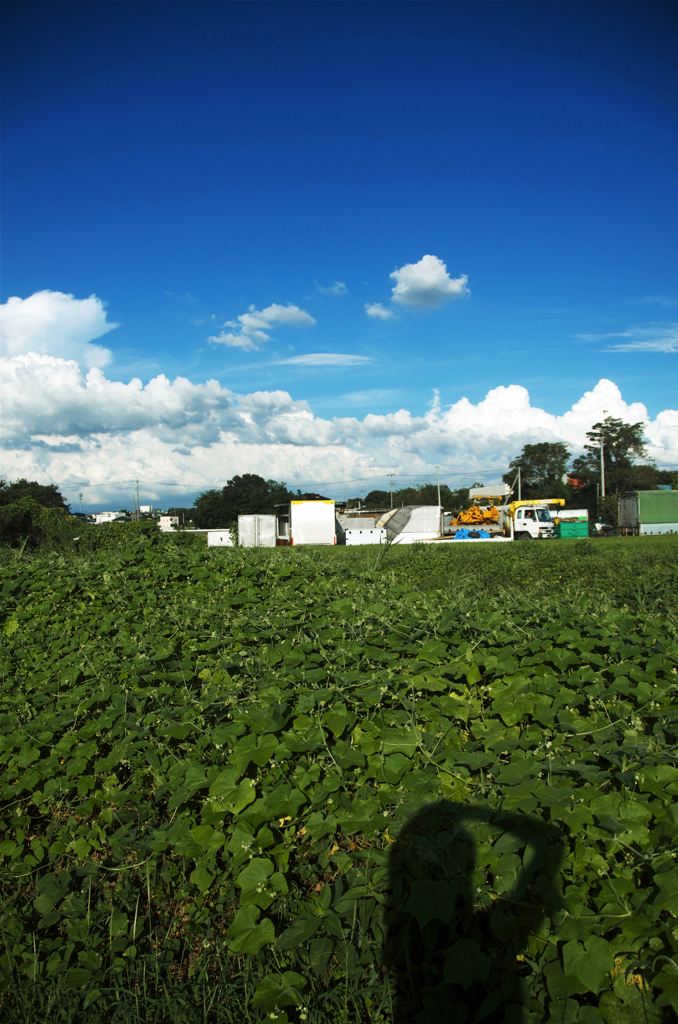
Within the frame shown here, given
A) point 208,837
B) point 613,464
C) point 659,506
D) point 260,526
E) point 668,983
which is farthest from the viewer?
point 613,464

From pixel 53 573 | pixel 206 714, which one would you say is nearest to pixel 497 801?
pixel 206 714

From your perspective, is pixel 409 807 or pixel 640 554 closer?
pixel 409 807

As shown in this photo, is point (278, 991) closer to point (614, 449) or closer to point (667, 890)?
point (667, 890)

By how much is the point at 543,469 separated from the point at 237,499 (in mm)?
36873

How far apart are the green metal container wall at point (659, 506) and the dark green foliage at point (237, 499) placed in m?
35.7

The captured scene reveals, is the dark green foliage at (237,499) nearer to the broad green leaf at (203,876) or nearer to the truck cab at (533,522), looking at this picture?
the truck cab at (533,522)

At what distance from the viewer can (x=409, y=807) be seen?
185 centimetres

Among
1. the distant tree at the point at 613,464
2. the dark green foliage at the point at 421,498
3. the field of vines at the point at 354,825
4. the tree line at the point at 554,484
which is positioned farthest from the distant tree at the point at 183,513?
the field of vines at the point at 354,825

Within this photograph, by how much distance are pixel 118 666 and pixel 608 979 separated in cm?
278

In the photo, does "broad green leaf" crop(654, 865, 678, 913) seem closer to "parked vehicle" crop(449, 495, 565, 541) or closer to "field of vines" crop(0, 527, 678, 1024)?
"field of vines" crop(0, 527, 678, 1024)

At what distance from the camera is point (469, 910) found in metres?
1.63

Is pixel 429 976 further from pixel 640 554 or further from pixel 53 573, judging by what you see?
pixel 640 554

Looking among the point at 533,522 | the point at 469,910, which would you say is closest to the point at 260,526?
the point at 533,522

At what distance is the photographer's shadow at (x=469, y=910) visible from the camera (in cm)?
151
